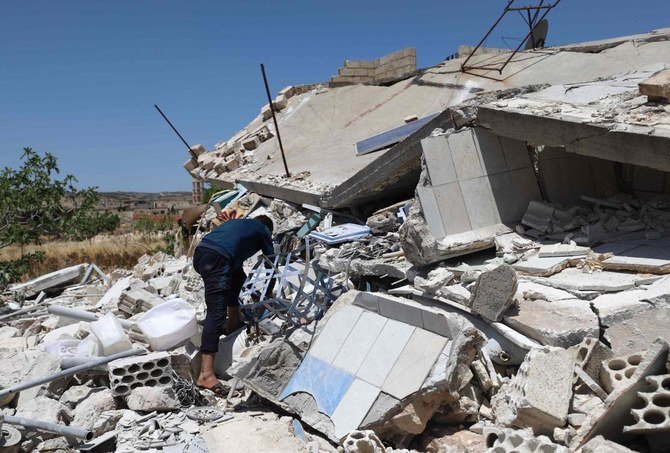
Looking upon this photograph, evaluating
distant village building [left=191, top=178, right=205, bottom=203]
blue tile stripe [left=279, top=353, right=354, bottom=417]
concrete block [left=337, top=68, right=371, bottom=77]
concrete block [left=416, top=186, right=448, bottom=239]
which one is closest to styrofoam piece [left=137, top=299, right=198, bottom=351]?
blue tile stripe [left=279, top=353, right=354, bottom=417]

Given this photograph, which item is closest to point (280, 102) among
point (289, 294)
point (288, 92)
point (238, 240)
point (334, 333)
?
point (288, 92)

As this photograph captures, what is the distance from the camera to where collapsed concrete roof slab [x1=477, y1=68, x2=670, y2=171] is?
14.5 feet

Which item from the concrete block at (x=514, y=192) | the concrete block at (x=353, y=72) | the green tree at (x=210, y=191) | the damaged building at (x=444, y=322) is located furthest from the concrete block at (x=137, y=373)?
the concrete block at (x=353, y=72)

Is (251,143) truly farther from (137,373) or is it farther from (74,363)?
(137,373)

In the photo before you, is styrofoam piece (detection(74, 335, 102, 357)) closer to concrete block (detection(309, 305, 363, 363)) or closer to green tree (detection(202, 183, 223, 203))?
concrete block (detection(309, 305, 363, 363))

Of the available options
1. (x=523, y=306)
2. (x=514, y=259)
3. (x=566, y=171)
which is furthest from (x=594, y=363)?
(x=566, y=171)

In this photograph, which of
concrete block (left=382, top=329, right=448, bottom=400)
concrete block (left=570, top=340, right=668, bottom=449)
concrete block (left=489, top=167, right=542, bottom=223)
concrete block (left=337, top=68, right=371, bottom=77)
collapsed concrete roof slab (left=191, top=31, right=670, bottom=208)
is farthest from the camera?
concrete block (left=337, top=68, right=371, bottom=77)

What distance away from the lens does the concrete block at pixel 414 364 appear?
3699mm

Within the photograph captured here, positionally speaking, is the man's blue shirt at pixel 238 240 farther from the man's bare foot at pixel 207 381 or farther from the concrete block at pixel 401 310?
the concrete block at pixel 401 310

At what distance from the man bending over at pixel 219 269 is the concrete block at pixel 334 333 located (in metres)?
1.00

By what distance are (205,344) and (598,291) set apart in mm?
3153

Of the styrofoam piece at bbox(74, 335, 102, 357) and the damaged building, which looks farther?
the styrofoam piece at bbox(74, 335, 102, 357)

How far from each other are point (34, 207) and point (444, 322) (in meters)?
7.92

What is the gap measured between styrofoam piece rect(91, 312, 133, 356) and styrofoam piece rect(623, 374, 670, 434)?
12.9ft
